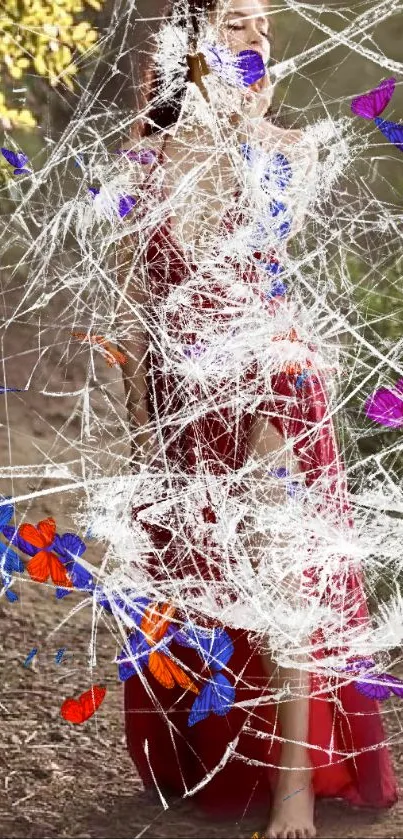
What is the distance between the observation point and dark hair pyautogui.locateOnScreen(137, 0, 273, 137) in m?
2.02

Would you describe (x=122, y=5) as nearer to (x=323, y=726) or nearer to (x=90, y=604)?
(x=90, y=604)

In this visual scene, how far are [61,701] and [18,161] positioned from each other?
40.6 inches

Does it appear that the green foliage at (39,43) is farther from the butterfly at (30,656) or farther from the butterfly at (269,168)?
the butterfly at (30,656)

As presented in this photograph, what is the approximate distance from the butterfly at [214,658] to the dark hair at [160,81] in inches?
34.2

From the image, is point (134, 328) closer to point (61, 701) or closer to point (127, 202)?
point (127, 202)

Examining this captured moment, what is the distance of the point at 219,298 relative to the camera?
→ 6.54 feet

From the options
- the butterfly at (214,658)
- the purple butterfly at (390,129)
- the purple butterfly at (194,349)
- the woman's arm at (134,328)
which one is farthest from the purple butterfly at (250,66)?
the butterfly at (214,658)

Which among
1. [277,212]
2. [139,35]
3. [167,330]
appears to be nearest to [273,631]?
[167,330]

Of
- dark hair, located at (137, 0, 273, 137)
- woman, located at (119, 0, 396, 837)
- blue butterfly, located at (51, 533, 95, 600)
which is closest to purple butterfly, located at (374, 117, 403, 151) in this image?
woman, located at (119, 0, 396, 837)

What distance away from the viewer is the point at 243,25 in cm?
201

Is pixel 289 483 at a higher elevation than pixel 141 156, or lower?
lower

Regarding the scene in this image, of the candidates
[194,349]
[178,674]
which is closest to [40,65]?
[194,349]

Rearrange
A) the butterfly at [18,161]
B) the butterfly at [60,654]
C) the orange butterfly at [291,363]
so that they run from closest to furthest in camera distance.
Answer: the orange butterfly at [291,363]
the butterfly at [18,161]
the butterfly at [60,654]

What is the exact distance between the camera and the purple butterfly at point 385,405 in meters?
2.03
